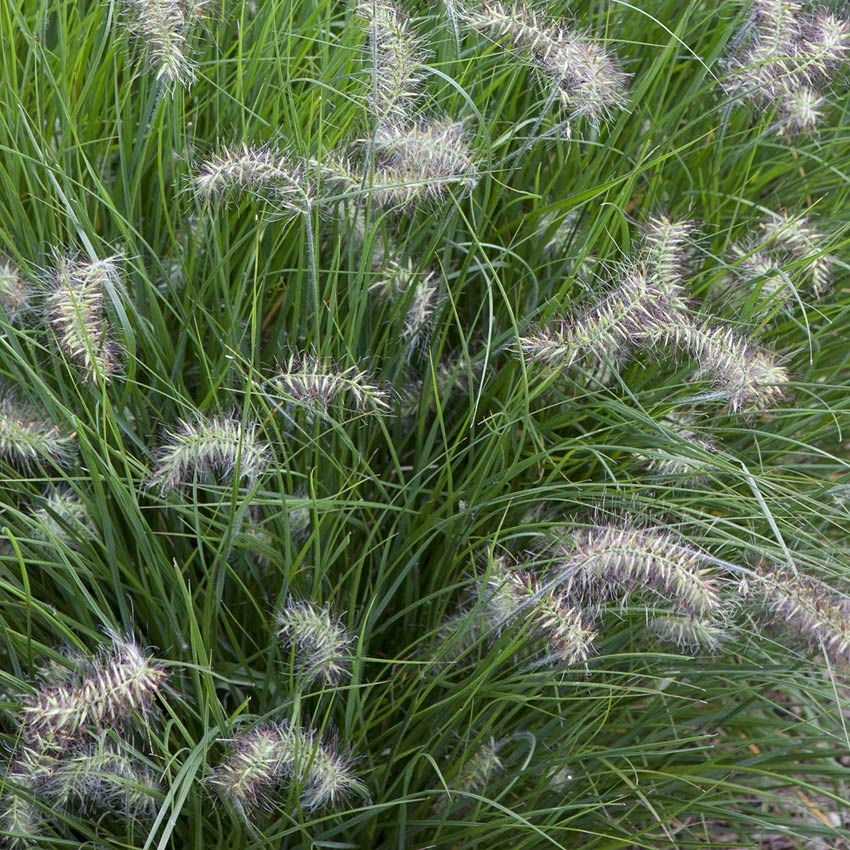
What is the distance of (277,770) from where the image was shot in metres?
2.01

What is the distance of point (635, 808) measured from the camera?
2469 millimetres

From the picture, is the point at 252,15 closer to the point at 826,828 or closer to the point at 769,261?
the point at 769,261

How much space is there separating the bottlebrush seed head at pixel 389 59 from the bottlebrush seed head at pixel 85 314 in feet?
2.11

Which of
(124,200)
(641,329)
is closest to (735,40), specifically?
(641,329)

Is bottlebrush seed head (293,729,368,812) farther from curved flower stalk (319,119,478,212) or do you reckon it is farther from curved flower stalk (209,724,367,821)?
curved flower stalk (319,119,478,212)

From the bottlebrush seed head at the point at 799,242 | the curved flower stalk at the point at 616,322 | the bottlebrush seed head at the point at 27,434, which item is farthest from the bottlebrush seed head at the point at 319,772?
the bottlebrush seed head at the point at 799,242

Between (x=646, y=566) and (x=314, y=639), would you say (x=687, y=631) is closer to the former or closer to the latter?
(x=646, y=566)

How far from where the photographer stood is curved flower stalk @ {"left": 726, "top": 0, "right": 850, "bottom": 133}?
2.37m

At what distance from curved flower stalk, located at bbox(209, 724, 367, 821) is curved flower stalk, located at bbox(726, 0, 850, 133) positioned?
170 centimetres

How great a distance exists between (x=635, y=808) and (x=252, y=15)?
2276 mm

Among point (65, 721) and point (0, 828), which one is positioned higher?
point (65, 721)

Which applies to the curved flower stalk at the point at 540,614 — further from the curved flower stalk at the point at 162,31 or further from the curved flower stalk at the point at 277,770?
the curved flower stalk at the point at 162,31

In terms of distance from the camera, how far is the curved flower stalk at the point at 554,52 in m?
2.17

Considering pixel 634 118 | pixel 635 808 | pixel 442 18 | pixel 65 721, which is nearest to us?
pixel 65 721
